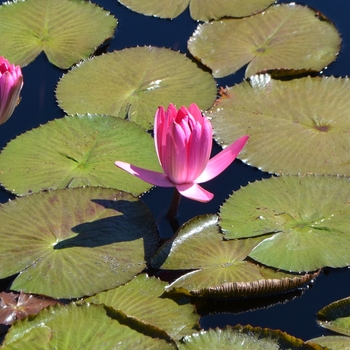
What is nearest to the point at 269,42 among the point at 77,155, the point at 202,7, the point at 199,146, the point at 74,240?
the point at 202,7

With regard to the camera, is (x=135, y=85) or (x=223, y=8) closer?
(x=135, y=85)

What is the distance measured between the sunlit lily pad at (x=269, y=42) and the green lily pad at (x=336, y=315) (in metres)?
1.56

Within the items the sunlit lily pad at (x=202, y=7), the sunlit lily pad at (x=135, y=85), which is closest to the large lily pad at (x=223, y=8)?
the sunlit lily pad at (x=202, y=7)

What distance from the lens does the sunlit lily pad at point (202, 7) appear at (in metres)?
3.78

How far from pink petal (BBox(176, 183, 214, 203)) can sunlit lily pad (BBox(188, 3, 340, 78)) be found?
118 cm

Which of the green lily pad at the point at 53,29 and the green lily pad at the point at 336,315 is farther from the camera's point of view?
the green lily pad at the point at 53,29

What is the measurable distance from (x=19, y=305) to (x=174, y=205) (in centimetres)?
76

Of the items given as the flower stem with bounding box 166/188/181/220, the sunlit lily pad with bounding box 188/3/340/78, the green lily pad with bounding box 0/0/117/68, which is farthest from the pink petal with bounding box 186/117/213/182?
the green lily pad with bounding box 0/0/117/68

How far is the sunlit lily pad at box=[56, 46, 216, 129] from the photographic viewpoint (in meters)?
3.19

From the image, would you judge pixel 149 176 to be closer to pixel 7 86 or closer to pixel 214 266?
pixel 214 266

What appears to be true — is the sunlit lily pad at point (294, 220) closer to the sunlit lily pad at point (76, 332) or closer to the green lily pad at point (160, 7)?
the sunlit lily pad at point (76, 332)

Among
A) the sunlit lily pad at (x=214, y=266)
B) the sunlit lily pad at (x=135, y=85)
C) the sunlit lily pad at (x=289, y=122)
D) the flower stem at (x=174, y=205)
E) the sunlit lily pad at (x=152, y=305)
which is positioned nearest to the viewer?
the sunlit lily pad at (x=152, y=305)

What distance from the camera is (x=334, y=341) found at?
2.10 m

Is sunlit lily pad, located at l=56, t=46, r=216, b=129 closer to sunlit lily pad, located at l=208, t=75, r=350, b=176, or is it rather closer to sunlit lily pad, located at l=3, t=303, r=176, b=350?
sunlit lily pad, located at l=208, t=75, r=350, b=176
